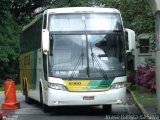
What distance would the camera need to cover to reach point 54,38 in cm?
1684

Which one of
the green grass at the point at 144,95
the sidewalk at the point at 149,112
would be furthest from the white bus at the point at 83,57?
the green grass at the point at 144,95

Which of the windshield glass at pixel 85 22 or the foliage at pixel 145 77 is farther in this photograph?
the foliage at pixel 145 77

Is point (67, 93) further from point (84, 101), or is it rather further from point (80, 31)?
point (80, 31)

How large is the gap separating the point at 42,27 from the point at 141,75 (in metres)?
10.6

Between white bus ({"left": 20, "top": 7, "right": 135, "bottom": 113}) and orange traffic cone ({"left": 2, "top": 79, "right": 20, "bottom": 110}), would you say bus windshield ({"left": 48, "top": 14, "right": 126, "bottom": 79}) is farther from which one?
orange traffic cone ({"left": 2, "top": 79, "right": 20, "bottom": 110})

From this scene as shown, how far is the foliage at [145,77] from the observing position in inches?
979

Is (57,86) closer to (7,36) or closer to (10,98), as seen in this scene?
(10,98)

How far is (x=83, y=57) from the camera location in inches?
658

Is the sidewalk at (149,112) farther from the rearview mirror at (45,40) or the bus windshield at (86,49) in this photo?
the rearview mirror at (45,40)

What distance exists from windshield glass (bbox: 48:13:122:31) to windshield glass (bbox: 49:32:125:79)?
0.78 ft

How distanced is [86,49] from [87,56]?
0.23 meters

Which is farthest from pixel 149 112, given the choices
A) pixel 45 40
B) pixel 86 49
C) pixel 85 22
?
pixel 45 40

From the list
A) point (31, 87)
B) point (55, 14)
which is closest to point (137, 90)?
point (31, 87)

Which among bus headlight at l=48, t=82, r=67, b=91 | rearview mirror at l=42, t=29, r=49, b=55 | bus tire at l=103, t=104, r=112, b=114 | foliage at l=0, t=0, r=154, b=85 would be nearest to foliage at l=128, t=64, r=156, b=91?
foliage at l=0, t=0, r=154, b=85
